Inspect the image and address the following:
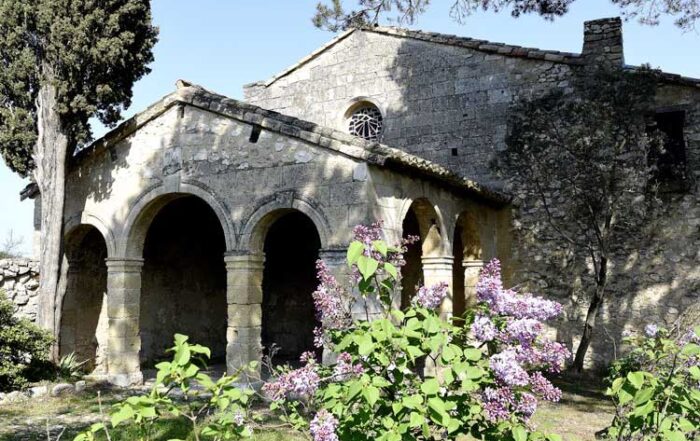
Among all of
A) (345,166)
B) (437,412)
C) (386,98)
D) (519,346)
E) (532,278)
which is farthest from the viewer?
(386,98)

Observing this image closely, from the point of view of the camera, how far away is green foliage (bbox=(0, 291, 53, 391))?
7277mm

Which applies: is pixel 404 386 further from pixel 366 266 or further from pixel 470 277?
pixel 470 277

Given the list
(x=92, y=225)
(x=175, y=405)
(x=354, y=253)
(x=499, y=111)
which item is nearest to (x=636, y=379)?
(x=354, y=253)

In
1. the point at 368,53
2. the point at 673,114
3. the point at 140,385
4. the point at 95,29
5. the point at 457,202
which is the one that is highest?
the point at 368,53

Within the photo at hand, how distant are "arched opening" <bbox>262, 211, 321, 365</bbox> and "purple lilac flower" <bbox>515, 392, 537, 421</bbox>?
960cm

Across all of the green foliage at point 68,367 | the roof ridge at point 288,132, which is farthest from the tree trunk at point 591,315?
the green foliage at point 68,367

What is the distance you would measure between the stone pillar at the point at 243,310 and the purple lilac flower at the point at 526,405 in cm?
549

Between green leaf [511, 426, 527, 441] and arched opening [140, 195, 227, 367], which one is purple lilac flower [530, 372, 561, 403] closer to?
green leaf [511, 426, 527, 441]

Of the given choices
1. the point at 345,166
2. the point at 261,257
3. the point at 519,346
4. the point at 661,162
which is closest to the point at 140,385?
the point at 261,257

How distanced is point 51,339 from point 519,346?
707 cm

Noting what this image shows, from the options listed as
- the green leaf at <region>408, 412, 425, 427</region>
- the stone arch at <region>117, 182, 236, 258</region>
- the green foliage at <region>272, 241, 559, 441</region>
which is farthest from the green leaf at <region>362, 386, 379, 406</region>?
the stone arch at <region>117, 182, 236, 258</region>

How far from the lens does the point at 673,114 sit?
31.6 feet

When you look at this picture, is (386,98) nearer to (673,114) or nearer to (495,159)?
(495,159)

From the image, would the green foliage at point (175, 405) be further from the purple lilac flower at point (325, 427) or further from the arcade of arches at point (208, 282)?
the arcade of arches at point (208, 282)
